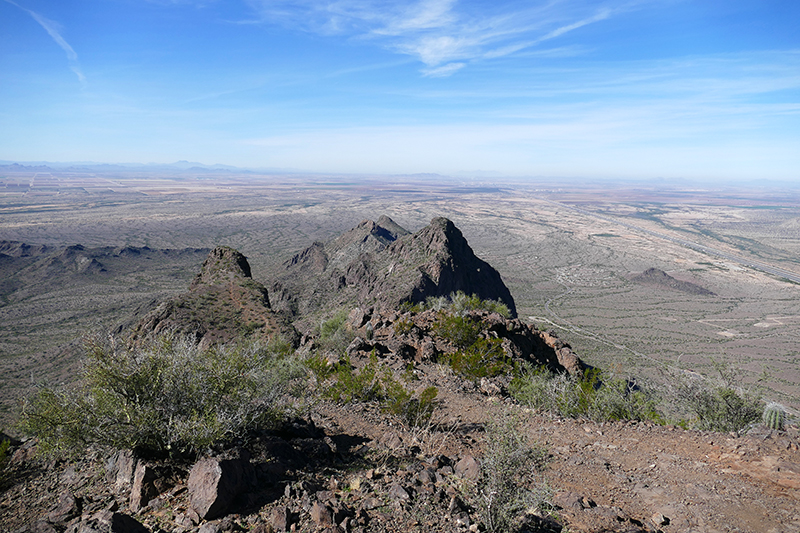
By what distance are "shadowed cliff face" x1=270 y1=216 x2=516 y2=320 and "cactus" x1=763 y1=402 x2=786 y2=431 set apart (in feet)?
79.2

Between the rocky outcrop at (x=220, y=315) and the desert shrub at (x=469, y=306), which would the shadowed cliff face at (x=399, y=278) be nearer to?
the desert shrub at (x=469, y=306)

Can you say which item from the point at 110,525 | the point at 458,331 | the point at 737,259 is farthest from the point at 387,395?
the point at 737,259

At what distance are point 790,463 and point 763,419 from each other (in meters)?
3.25

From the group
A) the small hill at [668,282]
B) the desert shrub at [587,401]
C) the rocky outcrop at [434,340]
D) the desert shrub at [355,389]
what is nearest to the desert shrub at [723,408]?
the desert shrub at [587,401]

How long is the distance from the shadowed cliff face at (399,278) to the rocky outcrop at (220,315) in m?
9.31

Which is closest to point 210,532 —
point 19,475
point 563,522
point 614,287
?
point 19,475

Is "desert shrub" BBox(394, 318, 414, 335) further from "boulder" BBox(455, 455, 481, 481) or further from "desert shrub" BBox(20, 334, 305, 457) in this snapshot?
"desert shrub" BBox(20, 334, 305, 457)

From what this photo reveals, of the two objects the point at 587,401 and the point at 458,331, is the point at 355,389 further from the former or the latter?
the point at 458,331

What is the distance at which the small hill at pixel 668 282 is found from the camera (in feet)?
283

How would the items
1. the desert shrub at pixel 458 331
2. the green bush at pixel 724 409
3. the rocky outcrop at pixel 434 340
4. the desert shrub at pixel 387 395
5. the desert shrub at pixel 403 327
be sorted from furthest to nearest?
the desert shrub at pixel 403 327 < the desert shrub at pixel 458 331 < the rocky outcrop at pixel 434 340 < the green bush at pixel 724 409 < the desert shrub at pixel 387 395

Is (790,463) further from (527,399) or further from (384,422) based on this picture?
(384,422)

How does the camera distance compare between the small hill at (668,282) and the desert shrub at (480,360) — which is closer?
the desert shrub at (480,360)

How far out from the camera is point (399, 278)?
134 feet

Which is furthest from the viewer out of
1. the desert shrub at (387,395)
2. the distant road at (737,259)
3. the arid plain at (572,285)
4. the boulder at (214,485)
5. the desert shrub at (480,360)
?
the distant road at (737,259)
